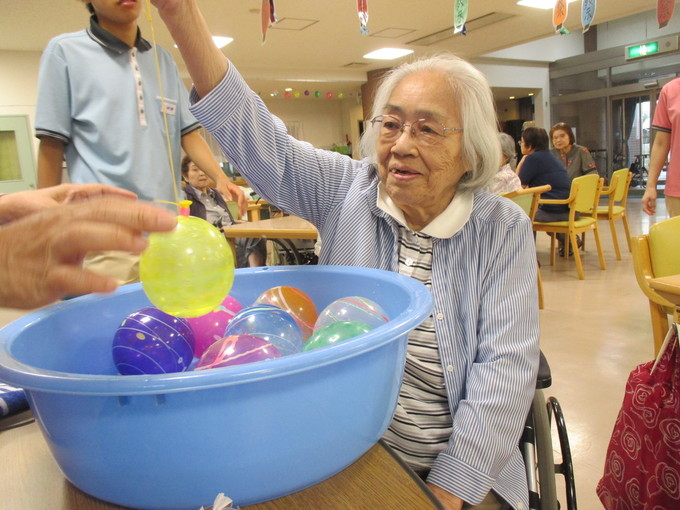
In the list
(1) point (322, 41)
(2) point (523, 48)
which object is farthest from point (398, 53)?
(2) point (523, 48)

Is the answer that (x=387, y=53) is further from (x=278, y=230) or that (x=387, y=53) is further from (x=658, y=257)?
(x=658, y=257)

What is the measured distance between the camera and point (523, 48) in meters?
12.5

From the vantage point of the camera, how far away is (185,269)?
2.41ft

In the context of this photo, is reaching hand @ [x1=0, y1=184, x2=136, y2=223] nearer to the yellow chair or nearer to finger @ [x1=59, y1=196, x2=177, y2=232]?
finger @ [x1=59, y1=196, x2=177, y2=232]

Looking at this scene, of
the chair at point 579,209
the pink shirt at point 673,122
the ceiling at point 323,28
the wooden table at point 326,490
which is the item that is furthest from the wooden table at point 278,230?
the ceiling at point 323,28

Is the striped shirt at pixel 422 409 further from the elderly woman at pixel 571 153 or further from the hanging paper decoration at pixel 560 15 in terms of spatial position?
the elderly woman at pixel 571 153

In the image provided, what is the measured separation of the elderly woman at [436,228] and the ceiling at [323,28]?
17.9 feet

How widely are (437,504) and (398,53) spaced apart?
35.8 feet

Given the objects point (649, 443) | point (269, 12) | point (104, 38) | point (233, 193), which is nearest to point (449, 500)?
point (649, 443)

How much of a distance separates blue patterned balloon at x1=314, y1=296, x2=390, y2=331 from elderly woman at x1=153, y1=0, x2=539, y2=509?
35 cm

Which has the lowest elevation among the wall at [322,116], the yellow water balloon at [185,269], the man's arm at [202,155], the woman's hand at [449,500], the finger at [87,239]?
the woman's hand at [449,500]

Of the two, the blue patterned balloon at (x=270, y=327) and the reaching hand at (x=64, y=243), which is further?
the blue patterned balloon at (x=270, y=327)

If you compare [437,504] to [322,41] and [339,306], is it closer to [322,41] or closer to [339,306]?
[339,306]

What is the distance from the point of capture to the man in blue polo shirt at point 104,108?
1.46 metres
